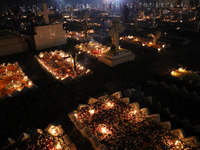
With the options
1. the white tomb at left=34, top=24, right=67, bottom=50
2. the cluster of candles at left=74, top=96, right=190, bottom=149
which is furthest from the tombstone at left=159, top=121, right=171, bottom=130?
the white tomb at left=34, top=24, right=67, bottom=50

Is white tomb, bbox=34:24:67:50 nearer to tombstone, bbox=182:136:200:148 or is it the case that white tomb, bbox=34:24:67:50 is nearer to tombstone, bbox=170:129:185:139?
tombstone, bbox=170:129:185:139

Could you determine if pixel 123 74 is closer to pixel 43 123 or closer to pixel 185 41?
pixel 43 123

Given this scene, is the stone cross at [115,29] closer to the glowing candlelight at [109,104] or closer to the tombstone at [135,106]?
the glowing candlelight at [109,104]

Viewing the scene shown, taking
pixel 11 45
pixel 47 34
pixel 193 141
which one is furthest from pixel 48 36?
pixel 193 141

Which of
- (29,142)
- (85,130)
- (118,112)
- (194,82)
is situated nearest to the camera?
(29,142)

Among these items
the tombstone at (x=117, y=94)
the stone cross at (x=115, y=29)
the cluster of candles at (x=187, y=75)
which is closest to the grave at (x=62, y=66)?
the tombstone at (x=117, y=94)

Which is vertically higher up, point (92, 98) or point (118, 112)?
point (92, 98)

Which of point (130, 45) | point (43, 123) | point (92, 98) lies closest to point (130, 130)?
point (92, 98)
